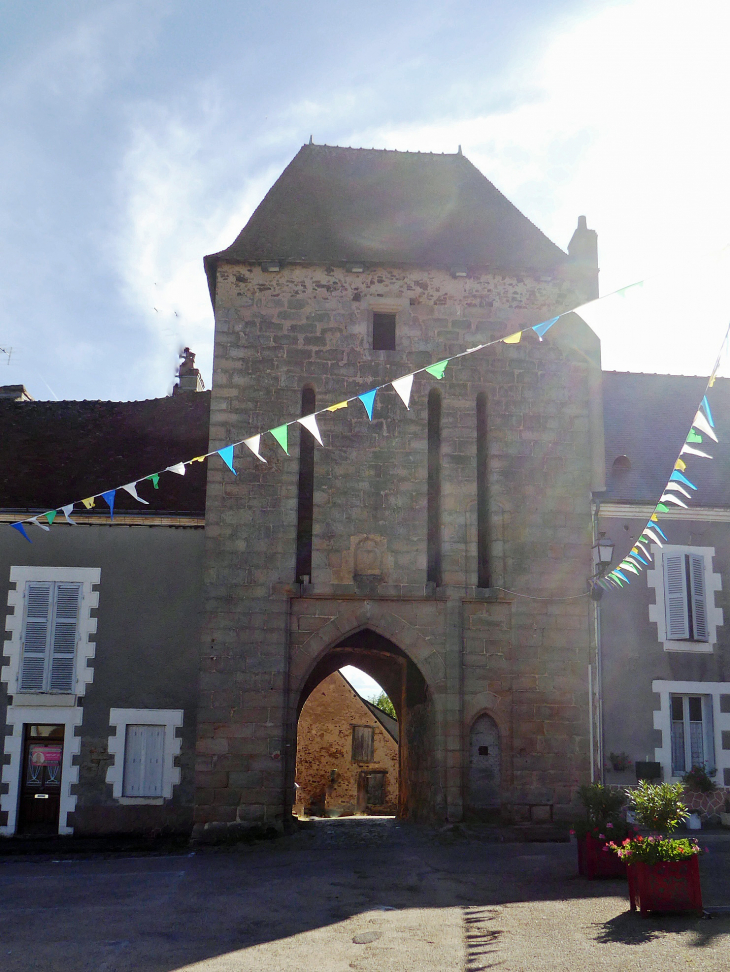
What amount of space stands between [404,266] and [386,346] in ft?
3.60

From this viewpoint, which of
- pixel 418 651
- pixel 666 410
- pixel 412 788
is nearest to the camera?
pixel 418 651

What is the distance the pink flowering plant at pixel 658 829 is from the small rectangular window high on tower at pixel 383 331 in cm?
705

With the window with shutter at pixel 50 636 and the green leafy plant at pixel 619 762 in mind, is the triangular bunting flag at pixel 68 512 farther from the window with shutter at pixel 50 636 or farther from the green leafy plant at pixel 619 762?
the green leafy plant at pixel 619 762

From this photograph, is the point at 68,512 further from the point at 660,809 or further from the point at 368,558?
the point at 660,809

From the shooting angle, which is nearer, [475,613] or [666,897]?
[666,897]

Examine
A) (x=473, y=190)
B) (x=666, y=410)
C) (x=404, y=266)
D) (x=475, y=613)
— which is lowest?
(x=475, y=613)

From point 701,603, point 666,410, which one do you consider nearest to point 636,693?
point 701,603

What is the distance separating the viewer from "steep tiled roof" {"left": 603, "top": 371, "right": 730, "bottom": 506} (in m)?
13.4

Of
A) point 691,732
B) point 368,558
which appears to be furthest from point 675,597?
point 368,558

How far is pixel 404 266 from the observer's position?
43.3 ft

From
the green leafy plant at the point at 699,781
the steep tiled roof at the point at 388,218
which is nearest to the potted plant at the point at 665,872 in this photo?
the green leafy plant at the point at 699,781

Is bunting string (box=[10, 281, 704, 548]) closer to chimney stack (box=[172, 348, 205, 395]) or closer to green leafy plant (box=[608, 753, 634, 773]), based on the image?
green leafy plant (box=[608, 753, 634, 773])

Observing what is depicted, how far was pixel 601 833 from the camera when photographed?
28.6ft

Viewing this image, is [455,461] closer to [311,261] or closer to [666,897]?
[311,261]
